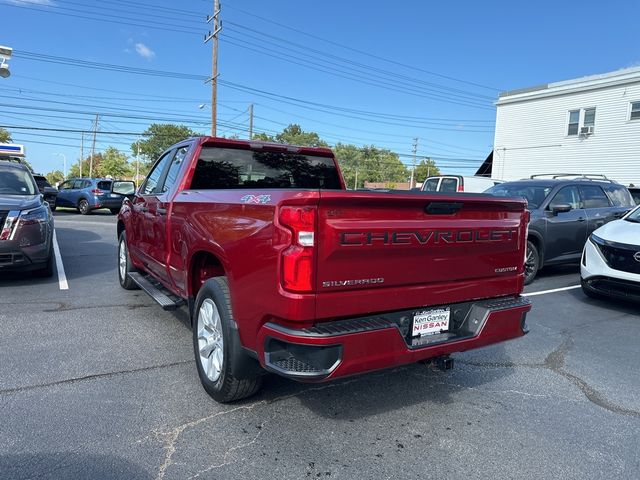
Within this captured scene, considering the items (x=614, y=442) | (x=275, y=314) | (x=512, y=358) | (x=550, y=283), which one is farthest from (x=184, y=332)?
(x=550, y=283)

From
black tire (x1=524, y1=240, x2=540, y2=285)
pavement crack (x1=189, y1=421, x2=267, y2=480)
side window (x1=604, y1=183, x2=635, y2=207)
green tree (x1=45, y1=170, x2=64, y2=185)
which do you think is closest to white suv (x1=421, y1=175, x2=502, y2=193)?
side window (x1=604, y1=183, x2=635, y2=207)

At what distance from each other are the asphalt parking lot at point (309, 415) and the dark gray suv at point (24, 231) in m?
1.64

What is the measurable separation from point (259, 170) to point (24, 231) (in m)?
3.88

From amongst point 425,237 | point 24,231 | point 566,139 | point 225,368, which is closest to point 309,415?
point 225,368

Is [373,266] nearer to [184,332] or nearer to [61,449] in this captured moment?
[61,449]

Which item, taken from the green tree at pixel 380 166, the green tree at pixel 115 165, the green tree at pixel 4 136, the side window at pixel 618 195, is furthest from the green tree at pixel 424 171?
the side window at pixel 618 195

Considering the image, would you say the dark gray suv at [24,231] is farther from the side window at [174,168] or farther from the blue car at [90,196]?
the blue car at [90,196]

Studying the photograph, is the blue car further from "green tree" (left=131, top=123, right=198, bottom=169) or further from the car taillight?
"green tree" (left=131, top=123, right=198, bottom=169)

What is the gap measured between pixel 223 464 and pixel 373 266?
140 cm

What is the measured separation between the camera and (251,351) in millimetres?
Answer: 2852

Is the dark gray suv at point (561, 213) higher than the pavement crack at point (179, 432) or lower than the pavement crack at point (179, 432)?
higher

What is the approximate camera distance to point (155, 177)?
545cm

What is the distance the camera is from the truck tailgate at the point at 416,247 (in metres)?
2.57

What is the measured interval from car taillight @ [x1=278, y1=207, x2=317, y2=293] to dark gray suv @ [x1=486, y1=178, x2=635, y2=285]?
18.6 ft
